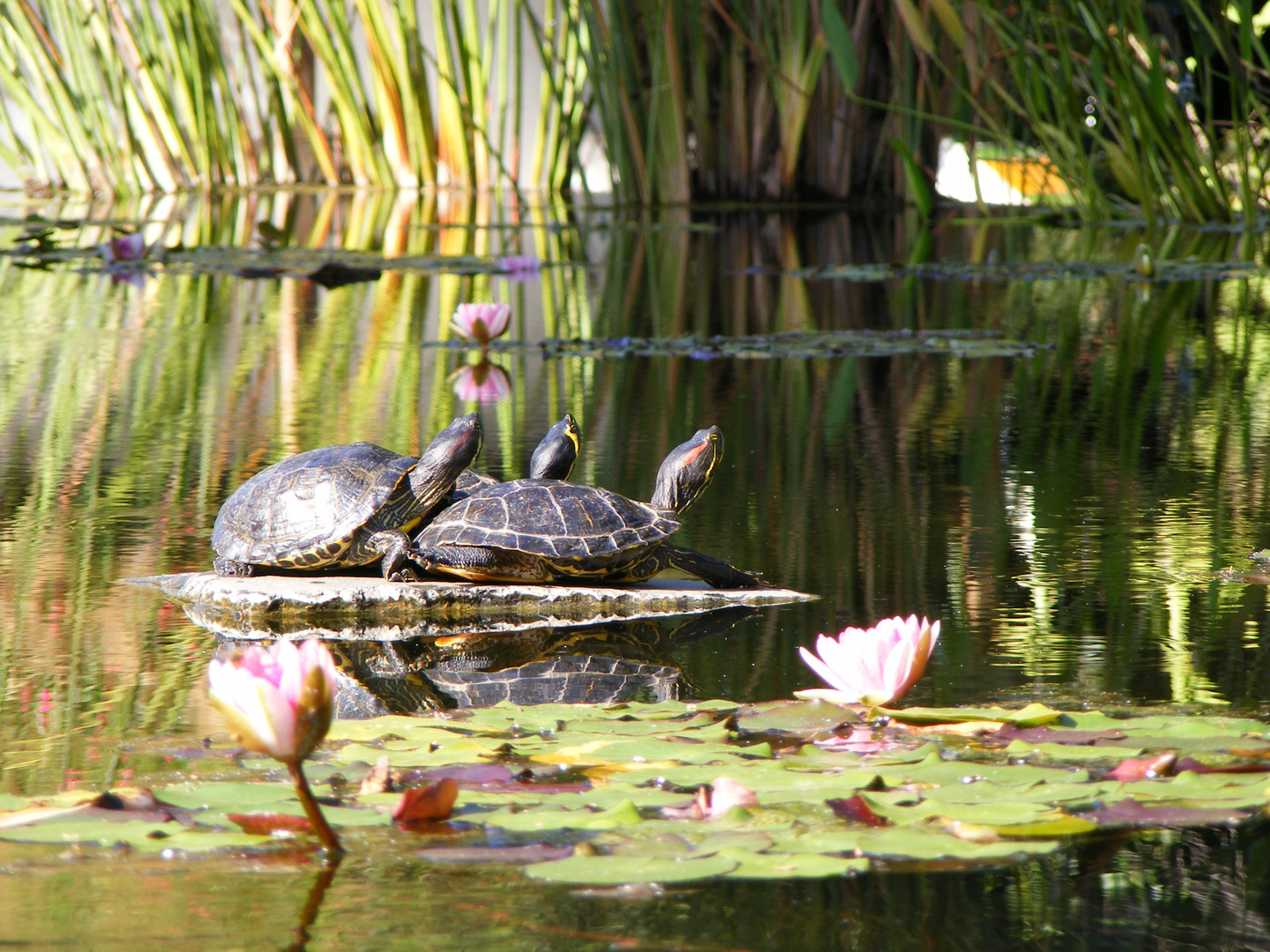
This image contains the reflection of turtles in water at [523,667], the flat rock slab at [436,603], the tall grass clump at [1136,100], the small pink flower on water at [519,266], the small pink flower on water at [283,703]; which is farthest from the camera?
the small pink flower on water at [519,266]

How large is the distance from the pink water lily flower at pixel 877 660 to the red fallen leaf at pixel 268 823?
1.47ft

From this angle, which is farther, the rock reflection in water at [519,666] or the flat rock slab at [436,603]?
the flat rock slab at [436,603]

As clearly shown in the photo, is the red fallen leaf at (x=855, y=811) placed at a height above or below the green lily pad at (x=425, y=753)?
below

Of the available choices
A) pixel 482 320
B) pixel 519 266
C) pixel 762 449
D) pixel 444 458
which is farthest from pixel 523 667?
pixel 519 266

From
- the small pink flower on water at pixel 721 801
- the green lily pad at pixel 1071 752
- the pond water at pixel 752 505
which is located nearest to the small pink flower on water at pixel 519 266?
the pond water at pixel 752 505

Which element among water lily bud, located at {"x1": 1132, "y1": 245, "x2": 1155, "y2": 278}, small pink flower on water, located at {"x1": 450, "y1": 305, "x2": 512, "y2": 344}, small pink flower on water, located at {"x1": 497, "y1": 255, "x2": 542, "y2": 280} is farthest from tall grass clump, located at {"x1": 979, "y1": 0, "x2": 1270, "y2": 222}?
small pink flower on water, located at {"x1": 450, "y1": 305, "x2": 512, "y2": 344}

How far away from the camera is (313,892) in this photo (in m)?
0.91

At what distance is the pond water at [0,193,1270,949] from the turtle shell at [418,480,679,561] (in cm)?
19

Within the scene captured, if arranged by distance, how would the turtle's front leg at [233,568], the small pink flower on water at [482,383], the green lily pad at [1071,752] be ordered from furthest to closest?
the small pink flower on water at [482,383], the turtle's front leg at [233,568], the green lily pad at [1071,752]

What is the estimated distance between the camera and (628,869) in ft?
2.95

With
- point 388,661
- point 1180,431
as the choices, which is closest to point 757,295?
point 1180,431

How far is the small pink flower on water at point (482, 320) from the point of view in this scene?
3.88 meters

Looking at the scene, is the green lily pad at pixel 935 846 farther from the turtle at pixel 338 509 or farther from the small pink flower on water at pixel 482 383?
the small pink flower on water at pixel 482 383

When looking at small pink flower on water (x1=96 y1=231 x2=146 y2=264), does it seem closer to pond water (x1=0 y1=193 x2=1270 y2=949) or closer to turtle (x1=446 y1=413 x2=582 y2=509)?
pond water (x1=0 y1=193 x2=1270 y2=949)
